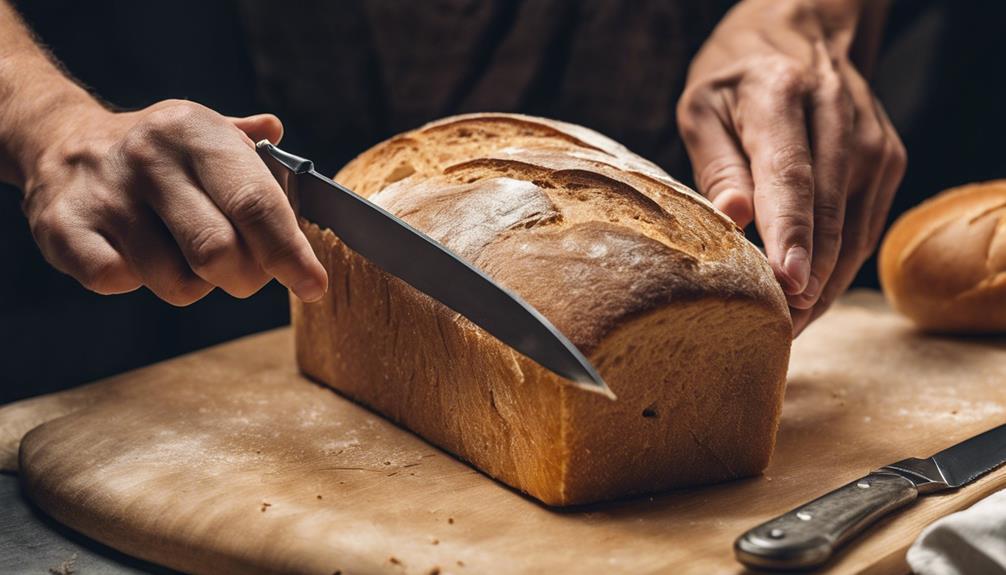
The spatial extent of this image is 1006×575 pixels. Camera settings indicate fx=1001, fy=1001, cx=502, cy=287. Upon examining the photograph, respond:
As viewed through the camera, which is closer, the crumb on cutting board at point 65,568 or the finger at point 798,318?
the crumb on cutting board at point 65,568

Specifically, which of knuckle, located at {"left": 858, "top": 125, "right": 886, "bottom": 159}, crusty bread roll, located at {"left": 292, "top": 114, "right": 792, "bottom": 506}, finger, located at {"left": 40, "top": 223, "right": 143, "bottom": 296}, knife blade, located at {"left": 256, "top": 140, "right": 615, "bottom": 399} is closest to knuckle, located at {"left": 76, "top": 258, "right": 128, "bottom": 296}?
finger, located at {"left": 40, "top": 223, "right": 143, "bottom": 296}

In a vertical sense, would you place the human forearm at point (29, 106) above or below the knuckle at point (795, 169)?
above

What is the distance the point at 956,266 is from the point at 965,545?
131 centimetres

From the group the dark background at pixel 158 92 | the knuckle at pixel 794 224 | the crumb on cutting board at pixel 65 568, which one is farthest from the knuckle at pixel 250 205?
the dark background at pixel 158 92

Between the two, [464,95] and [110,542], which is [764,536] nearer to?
[110,542]

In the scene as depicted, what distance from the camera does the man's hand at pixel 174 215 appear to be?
156 cm

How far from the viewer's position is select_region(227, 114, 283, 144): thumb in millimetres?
1821

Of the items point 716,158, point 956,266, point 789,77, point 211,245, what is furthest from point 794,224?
point 211,245

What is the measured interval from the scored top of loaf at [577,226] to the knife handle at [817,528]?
0.34 meters

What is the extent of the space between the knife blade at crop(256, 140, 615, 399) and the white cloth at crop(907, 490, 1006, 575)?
0.50 m

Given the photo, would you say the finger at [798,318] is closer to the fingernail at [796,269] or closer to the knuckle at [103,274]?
the fingernail at [796,269]

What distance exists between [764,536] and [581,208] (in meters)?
0.67

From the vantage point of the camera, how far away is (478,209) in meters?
1.83

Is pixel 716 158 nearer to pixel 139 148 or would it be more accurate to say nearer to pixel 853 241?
pixel 853 241
